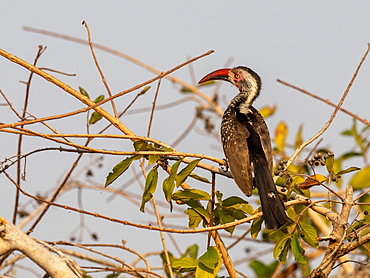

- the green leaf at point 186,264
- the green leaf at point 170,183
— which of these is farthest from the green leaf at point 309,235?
the green leaf at point 170,183

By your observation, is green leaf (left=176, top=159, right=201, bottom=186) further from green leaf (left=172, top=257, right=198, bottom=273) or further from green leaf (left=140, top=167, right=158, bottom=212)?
green leaf (left=172, top=257, right=198, bottom=273)

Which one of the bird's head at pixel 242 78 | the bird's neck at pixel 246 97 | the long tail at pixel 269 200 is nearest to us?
the long tail at pixel 269 200

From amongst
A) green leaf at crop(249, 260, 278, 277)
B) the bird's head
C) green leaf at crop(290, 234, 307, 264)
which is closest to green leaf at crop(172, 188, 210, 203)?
green leaf at crop(290, 234, 307, 264)

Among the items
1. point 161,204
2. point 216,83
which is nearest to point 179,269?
point 161,204

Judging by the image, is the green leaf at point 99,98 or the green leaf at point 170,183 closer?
the green leaf at point 170,183

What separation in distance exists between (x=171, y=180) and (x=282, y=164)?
2.35 feet

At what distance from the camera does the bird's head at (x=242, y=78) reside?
516cm

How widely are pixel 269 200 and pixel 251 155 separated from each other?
0.80m

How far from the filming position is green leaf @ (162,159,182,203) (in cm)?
272

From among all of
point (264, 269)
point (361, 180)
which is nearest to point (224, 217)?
point (264, 269)

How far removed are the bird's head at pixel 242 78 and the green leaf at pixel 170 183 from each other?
2444mm

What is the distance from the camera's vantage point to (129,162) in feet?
9.11

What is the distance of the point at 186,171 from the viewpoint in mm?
2742

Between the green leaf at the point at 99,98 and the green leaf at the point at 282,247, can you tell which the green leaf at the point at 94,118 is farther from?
the green leaf at the point at 282,247
